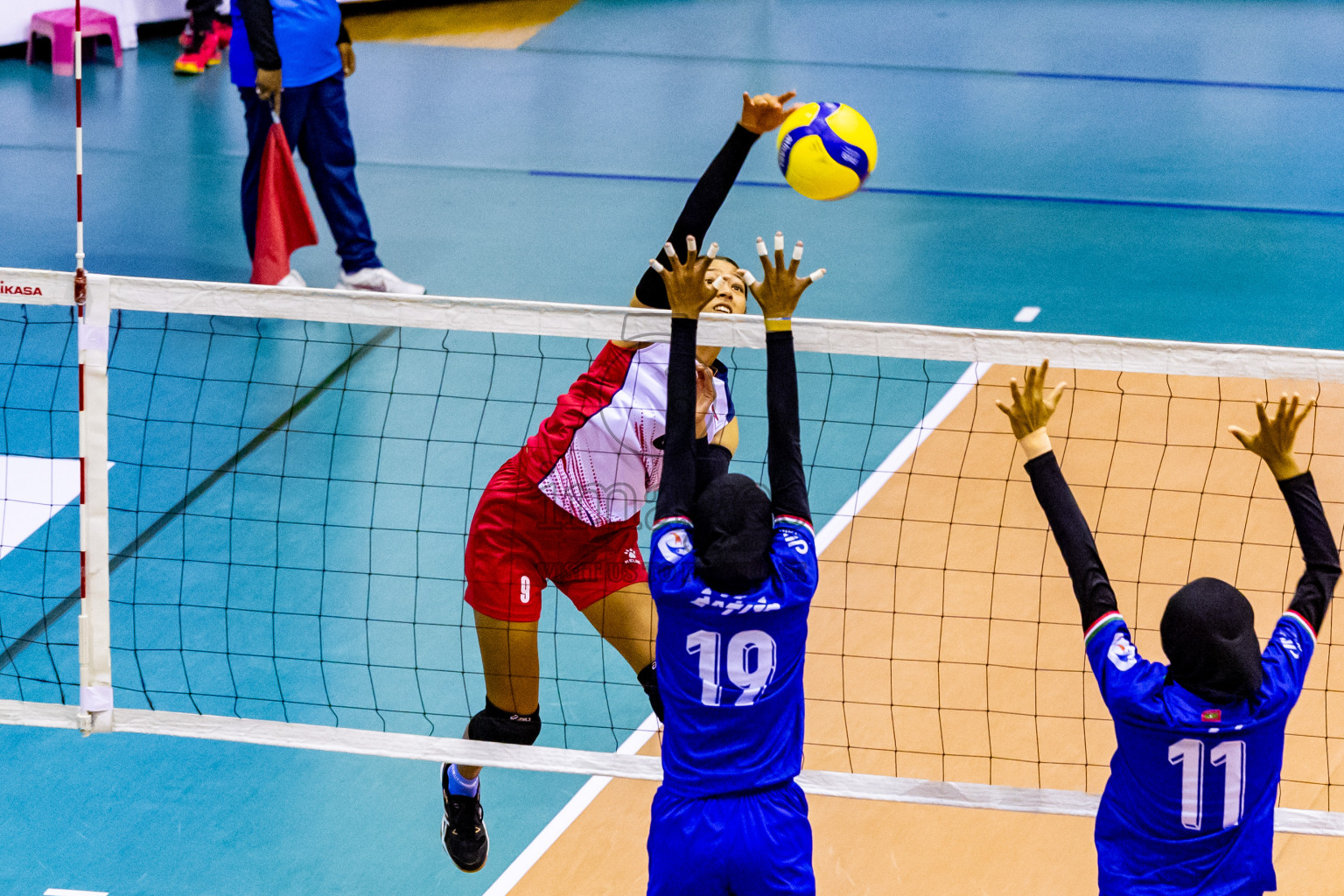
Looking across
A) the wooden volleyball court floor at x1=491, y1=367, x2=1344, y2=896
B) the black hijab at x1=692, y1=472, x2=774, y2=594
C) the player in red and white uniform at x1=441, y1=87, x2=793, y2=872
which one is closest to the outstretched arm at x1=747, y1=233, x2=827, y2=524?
the black hijab at x1=692, y1=472, x2=774, y2=594

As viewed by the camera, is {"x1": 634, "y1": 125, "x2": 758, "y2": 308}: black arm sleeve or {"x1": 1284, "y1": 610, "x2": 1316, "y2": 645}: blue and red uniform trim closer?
{"x1": 1284, "y1": 610, "x2": 1316, "y2": 645}: blue and red uniform trim

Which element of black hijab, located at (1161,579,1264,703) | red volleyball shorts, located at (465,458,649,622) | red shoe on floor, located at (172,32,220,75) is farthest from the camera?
red shoe on floor, located at (172,32,220,75)

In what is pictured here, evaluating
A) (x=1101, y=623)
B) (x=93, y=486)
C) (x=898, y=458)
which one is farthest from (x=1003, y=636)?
(x=93, y=486)

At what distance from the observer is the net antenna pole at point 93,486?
13.7ft

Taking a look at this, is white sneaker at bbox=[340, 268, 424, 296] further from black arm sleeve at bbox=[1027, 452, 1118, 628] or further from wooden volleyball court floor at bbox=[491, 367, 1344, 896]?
black arm sleeve at bbox=[1027, 452, 1118, 628]

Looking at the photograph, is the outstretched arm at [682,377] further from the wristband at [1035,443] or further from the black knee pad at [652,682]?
the black knee pad at [652,682]

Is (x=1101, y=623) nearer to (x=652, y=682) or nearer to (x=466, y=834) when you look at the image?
(x=652, y=682)

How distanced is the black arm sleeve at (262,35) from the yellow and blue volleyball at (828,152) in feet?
14.9

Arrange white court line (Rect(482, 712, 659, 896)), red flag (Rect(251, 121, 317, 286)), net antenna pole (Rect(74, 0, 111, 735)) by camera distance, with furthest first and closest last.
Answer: red flag (Rect(251, 121, 317, 286)), white court line (Rect(482, 712, 659, 896)), net antenna pole (Rect(74, 0, 111, 735))

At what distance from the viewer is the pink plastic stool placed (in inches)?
539

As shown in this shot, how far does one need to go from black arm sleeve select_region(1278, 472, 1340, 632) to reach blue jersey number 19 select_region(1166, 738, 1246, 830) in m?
0.43

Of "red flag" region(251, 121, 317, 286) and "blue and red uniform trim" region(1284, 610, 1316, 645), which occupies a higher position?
"red flag" region(251, 121, 317, 286)

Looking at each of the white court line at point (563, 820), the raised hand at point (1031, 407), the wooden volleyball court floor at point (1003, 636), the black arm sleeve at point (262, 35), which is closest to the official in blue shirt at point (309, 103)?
the black arm sleeve at point (262, 35)

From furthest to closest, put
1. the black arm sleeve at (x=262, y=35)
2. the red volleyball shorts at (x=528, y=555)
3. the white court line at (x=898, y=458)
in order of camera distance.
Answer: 1. the black arm sleeve at (x=262, y=35)
2. the white court line at (x=898, y=458)
3. the red volleyball shorts at (x=528, y=555)
